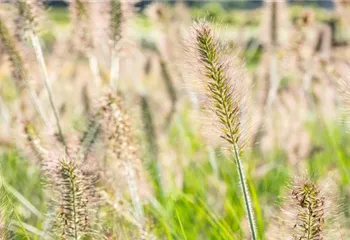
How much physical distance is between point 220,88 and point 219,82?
17 millimetres

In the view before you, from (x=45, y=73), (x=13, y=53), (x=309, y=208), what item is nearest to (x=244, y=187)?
(x=309, y=208)

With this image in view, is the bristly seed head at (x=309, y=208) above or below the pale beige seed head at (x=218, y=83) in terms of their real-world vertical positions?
below

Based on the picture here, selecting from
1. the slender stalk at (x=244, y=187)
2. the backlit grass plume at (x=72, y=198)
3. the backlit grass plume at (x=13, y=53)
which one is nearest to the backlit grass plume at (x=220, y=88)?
the slender stalk at (x=244, y=187)

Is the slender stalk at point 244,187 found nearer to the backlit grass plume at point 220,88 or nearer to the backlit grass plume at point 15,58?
the backlit grass plume at point 220,88

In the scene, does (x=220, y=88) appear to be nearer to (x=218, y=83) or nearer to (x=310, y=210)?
(x=218, y=83)

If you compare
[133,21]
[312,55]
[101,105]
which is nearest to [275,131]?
[312,55]

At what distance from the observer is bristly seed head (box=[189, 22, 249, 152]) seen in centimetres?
189

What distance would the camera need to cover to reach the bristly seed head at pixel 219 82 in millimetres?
1890

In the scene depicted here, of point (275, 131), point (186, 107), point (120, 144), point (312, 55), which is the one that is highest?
point (120, 144)

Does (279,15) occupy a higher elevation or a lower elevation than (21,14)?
lower

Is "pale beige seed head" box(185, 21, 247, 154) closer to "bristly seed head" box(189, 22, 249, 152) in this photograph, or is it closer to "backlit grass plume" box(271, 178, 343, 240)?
"bristly seed head" box(189, 22, 249, 152)

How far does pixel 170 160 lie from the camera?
16.3 ft

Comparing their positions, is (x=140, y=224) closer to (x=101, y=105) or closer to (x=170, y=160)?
(x=101, y=105)

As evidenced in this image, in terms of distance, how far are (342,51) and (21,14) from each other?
16.2 feet
